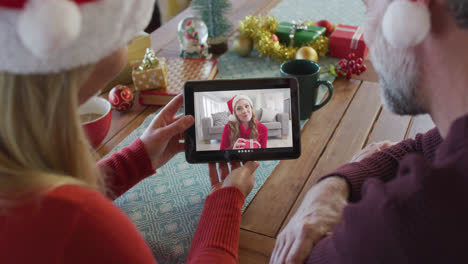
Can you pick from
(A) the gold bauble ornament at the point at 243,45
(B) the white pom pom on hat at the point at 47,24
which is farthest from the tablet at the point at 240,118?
(A) the gold bauble ornament at the point at 243,45

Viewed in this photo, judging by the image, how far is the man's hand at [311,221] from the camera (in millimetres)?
638

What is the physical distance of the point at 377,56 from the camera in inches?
22.7

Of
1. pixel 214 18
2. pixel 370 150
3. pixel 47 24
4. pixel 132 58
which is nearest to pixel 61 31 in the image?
pixel 47 24

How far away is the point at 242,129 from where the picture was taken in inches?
31.6

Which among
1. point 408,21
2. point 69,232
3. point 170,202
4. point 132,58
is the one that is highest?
point 408,21

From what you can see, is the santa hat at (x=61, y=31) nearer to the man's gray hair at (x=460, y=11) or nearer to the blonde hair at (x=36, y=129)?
the blonde hair at (x=36, y=129)

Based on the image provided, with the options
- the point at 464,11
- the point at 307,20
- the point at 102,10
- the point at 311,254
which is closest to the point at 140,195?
the point at 311,254

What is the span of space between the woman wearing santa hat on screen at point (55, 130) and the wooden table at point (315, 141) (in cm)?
29

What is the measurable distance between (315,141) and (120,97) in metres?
0.55

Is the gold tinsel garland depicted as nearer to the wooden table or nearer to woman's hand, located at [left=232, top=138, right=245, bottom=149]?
the wooden table

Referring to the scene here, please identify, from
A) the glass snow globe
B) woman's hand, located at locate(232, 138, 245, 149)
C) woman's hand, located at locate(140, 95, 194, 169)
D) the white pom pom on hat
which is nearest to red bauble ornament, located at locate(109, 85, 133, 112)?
woman's hand, located at locate(140, 95, 194, 169)

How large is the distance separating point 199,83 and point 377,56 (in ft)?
1.22

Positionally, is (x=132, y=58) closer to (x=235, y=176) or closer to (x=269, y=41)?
(x=269, y=41)

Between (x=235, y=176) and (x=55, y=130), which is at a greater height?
(x=55, y=130)
